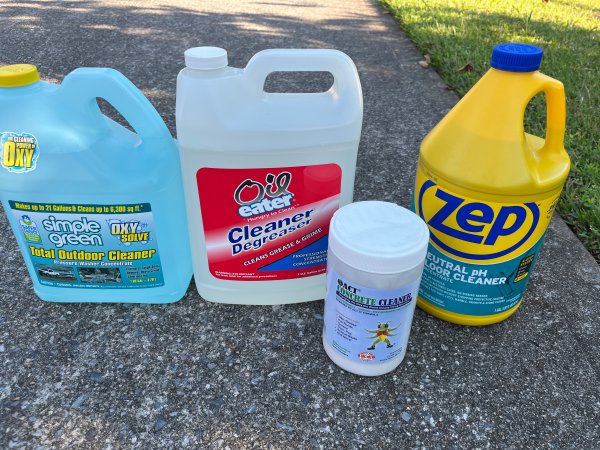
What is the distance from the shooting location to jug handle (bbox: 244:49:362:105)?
909mm

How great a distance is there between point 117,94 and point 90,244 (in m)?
0.31

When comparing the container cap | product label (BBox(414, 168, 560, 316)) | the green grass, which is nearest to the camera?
the container cap

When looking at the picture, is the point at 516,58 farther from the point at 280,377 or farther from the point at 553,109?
the point at 280,377

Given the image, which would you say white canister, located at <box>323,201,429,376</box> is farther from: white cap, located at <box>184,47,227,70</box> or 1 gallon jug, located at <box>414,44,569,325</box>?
white cap, located at <box>184,47,227,70</box>

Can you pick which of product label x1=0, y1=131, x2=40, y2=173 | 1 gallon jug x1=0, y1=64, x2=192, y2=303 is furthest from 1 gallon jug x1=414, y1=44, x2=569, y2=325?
product label x1=0, y1=131, x2=40, y2=173

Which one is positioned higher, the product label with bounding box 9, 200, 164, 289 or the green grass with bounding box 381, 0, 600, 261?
the product label with bounding box 9, 200, 164, 289

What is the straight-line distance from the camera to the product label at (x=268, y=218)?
3.22ft

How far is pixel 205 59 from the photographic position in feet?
2.86

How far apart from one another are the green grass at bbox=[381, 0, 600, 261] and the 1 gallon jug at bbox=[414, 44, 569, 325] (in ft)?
1.62

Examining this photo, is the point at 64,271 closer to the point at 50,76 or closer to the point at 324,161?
the point at 324,161

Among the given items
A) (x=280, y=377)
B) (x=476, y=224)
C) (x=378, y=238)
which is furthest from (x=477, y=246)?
(x=280, y=377)

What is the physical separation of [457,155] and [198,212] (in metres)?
0.51

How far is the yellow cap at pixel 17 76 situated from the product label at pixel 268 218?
0.33m

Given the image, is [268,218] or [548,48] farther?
[548,48]
